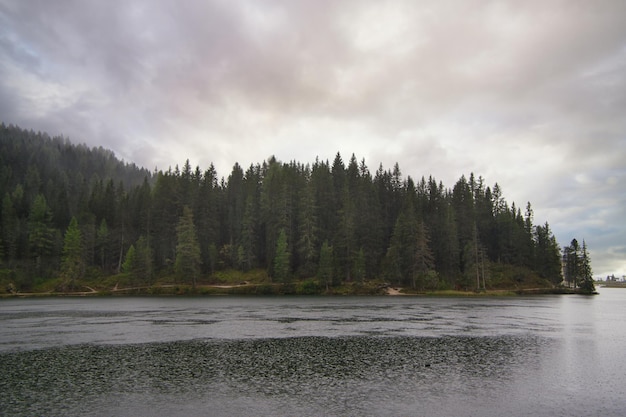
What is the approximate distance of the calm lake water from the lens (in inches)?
823

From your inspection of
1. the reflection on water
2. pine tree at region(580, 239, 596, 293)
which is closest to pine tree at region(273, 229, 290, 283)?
the reflection on water

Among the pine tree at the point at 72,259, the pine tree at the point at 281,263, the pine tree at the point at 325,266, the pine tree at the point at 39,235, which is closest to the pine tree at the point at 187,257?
the pine tree at the point at 281,263

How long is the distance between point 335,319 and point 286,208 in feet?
259

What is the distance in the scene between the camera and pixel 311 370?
A: 28438mm

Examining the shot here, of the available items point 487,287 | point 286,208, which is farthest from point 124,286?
point 487,287

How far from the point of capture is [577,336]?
43.8 m

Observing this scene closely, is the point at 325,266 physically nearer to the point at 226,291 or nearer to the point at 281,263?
the point at 281,263

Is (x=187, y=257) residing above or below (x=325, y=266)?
above

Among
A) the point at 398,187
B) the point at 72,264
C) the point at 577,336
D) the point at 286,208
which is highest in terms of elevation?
the point at 398,187

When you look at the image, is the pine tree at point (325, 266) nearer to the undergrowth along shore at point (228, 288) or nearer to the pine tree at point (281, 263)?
the undergrowth along shore at point (228, 288)

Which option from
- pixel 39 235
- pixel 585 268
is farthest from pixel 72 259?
pixel 585 268

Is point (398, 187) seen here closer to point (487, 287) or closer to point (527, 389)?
point (487, 287)

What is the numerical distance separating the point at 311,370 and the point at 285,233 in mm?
102703

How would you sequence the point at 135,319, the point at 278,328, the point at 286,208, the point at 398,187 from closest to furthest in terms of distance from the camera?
the point at 278,328 → the point at 135,319 → the point at 286,208 → the point at 398,187
